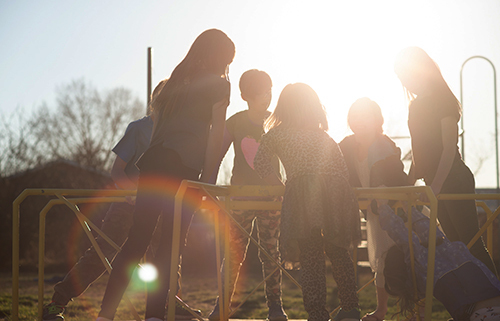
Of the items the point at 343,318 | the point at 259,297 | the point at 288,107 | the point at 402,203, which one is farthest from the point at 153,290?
the point at 259,297

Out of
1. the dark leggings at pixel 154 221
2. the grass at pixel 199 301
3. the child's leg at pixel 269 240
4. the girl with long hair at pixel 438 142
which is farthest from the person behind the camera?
the grass at pixel 199 301

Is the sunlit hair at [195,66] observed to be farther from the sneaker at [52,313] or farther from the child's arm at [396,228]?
the sneaker at [52,313]

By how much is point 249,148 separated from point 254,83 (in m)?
0.52

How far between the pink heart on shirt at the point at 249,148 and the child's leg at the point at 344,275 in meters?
1.35

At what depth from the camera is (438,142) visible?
11.5ft

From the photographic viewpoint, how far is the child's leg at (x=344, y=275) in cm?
307

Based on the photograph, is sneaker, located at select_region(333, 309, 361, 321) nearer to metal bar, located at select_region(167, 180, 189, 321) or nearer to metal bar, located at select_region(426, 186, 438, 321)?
metal bar, located at select_region(426, 186, 438, 321)

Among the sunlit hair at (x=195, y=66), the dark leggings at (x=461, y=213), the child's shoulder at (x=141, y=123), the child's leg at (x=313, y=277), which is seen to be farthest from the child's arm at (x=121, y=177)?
the dark leggings at (x=461, y=213)

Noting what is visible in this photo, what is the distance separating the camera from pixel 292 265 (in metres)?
3.08

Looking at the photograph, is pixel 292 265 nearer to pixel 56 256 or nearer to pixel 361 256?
pixel 361 256

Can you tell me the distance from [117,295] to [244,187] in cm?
98

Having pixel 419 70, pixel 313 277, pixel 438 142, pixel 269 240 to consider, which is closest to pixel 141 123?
pixel 269 240

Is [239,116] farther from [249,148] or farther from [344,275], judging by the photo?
[344,275]

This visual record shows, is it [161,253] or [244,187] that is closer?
[161,253]
